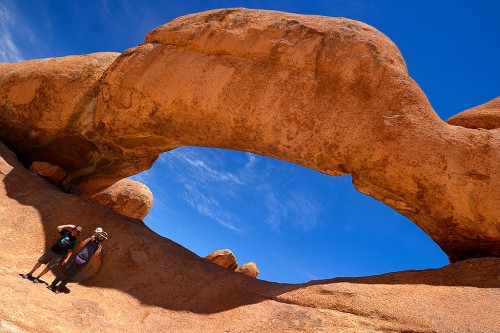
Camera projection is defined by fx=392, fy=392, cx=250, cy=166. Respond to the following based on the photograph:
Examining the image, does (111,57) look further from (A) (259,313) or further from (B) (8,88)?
(A) (259,313)

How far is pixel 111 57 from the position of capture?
9961mm

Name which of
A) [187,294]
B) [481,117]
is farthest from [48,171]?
[481,117]

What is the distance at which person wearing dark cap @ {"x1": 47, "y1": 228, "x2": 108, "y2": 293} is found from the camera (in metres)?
6.17

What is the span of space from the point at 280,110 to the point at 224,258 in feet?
27.7

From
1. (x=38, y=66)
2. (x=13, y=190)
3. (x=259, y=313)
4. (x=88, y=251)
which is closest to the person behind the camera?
(x=259, y=313)

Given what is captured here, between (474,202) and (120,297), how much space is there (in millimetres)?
5841

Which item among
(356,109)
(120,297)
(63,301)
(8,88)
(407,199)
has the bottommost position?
(63,301)

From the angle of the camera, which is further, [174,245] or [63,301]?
[174,245]

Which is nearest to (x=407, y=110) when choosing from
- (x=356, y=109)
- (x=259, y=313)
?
(x=356, y=109)

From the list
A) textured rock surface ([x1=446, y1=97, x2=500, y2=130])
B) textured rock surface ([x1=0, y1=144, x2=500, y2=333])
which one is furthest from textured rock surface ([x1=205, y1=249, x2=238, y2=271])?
textured rock surface ([x1=446, y1=97, x2=500, y2=130])

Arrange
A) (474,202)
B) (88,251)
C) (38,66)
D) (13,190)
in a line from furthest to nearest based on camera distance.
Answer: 1. (38,66)
2. (13,190)
3. (88,251)
4. (474,202)

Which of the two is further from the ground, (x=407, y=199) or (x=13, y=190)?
(x=407, y=199)

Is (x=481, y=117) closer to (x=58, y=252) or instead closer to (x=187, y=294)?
(x=187, y=294)

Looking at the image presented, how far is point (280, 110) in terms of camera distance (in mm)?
7430
